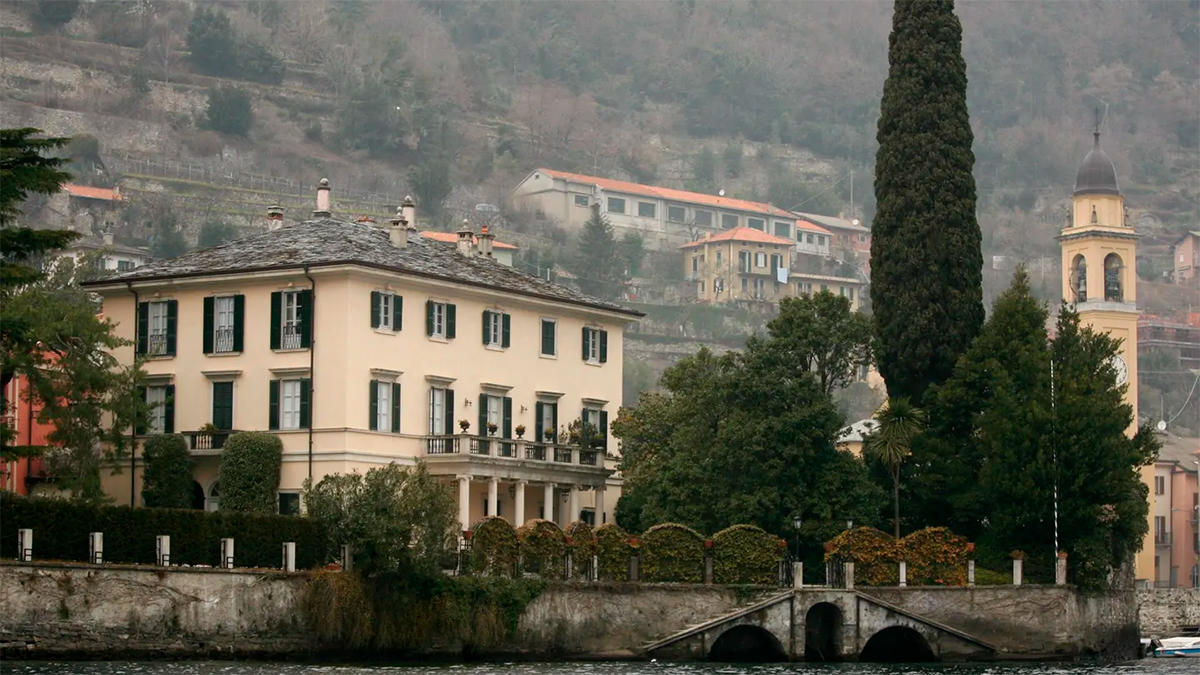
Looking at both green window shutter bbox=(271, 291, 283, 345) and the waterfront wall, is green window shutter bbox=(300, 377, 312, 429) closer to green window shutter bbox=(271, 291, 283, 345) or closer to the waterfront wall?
green window shutter bbox=(271, 291, 283, 345)

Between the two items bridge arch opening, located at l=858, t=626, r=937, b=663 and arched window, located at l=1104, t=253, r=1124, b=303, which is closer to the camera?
bridge arch opening, located at l=858, t=626, r=937, b=663

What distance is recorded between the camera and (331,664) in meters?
55.7

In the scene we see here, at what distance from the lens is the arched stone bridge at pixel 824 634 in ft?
208

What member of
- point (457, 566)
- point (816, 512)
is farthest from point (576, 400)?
point (457, 566)

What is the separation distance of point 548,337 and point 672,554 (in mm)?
12622

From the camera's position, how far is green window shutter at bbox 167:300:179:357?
69.5 m

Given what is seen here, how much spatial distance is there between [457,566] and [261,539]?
17.3ft

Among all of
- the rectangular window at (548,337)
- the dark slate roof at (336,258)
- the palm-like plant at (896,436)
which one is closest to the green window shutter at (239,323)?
the dark slate roof at (336,258)

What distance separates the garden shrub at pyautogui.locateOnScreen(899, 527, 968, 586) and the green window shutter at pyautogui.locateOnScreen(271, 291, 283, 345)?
19.3 metres

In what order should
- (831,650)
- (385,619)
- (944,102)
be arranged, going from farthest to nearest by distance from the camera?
(944,102) < (831,650) < (385,619)

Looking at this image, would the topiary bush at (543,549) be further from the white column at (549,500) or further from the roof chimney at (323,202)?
the roof chimney at (323,202)

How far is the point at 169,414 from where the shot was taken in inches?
2724

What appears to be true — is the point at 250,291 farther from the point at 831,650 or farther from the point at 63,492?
the point at 831,650

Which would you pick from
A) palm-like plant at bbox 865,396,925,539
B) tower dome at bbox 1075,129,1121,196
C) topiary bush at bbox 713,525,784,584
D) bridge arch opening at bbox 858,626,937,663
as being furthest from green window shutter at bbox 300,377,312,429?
tower dome at bbox 1075,129,1121,196
